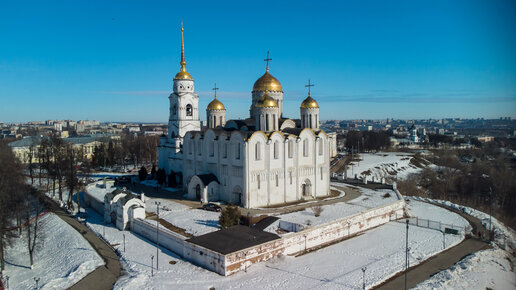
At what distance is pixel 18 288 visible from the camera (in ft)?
62.7

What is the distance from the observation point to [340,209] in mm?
29781

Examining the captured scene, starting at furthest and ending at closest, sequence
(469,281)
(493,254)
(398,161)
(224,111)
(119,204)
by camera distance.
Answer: (398,161), (224,111), (119,204), (493,254), (469,281)

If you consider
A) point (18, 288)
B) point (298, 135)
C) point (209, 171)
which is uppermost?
point (298, 135)

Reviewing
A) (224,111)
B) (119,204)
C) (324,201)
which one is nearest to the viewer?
(119,204)

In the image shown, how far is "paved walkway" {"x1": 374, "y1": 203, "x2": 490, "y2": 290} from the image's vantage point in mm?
18281

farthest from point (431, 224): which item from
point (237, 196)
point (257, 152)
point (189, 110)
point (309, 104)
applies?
point (189, 110)

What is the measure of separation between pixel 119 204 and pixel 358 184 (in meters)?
26.1

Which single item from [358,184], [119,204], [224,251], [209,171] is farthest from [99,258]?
[358,184]

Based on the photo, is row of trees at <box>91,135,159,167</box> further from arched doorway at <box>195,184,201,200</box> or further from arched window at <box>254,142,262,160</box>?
arched window at <box>254,142,262,160</box>

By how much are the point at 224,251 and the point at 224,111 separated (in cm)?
2376

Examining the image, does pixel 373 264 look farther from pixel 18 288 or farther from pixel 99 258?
pixel 18 288

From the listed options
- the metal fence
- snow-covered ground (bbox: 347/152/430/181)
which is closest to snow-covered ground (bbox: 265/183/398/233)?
the metal fence

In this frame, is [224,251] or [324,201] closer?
[224,251]

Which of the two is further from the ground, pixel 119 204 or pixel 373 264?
pixel 119 204
